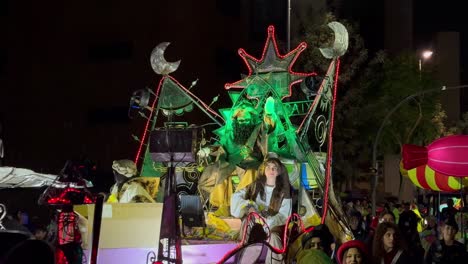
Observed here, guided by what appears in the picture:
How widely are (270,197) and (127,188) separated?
9.33ft

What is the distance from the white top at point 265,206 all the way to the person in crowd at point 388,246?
20.0 ft

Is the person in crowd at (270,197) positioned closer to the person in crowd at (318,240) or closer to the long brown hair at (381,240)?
the person in crowd at (318,240)

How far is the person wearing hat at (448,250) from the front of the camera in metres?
8.36

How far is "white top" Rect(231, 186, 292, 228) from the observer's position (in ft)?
44.0

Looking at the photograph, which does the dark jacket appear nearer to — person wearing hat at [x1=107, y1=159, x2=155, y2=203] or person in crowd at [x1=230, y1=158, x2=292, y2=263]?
person in crowd at [x1=230, y1=158, x2=292, y2=263]

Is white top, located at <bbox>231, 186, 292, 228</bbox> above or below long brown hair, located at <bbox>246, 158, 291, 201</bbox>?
below

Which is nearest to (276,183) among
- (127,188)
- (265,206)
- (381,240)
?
(265,206)

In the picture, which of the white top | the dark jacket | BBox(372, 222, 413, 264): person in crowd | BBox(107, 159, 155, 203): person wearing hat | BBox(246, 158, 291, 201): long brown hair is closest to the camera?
BBox(372, 222, 413, 264): person in crowd

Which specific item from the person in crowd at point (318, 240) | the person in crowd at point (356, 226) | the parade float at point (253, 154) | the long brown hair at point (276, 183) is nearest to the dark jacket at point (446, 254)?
the person in crowd at point (318, 240)

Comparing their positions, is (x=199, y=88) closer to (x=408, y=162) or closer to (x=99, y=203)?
(x=408, y=162)

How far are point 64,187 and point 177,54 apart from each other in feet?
69.9

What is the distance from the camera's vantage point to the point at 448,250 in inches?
341

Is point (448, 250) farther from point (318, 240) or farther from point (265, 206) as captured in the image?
point (265, 206)

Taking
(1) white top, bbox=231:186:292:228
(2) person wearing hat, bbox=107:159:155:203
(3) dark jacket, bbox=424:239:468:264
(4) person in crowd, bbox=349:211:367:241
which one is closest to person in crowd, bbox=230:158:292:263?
(1) white top, bbox=231:186:292:228
